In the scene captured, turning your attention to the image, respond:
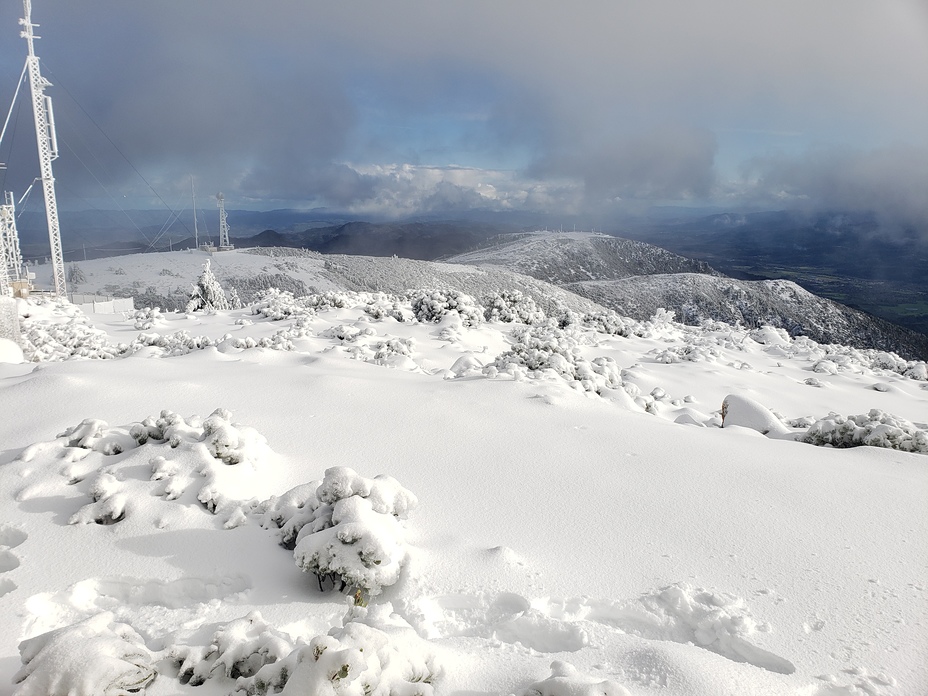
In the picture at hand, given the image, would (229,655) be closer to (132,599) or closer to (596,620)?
(132,599)

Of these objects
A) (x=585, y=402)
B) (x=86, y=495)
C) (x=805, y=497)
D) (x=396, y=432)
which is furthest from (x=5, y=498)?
(x=805, y=497)

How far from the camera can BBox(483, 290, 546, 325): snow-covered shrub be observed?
731 inches

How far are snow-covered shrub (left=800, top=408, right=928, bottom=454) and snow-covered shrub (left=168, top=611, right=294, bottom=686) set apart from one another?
253 inches

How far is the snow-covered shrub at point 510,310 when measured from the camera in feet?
60.9

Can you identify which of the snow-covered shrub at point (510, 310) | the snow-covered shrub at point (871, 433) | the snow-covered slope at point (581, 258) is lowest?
the snow-covered slope at point (581, 258)

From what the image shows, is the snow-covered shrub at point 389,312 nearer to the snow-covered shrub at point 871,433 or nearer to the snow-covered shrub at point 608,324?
the snow-covered shrub at point 608,324

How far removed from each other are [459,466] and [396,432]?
3.22 feet

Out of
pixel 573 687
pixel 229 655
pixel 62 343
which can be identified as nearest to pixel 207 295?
pixel 62 343

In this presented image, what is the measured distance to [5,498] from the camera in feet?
13.0

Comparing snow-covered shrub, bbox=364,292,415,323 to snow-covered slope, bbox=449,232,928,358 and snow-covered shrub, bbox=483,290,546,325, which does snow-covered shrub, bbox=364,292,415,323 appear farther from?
snow-covered slope, bbox=449,232,928,358

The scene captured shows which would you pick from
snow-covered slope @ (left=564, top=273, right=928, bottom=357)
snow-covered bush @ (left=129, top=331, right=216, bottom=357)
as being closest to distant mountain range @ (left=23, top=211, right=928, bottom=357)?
snow-covered slope @ (left=564, top=273, right=928, bottom=357)

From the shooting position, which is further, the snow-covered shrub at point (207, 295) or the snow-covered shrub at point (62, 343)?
the snow-covered shrub at point (207, 295)

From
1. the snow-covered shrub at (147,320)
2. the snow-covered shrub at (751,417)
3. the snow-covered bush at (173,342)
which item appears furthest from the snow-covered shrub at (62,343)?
the snow-covered shrub at (751,417)

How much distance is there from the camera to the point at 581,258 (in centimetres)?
9569
